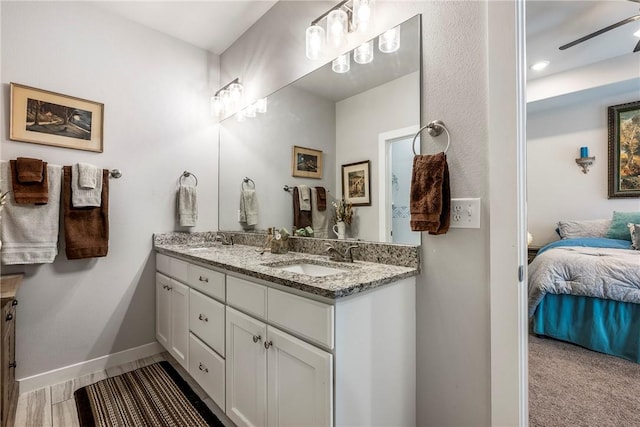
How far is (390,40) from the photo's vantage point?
1373mm

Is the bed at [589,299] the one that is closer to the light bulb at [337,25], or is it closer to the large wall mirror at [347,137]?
the large wall mirror at [347,137]

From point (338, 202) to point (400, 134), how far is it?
20.5 inches

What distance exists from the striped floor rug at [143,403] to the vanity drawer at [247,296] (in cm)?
73

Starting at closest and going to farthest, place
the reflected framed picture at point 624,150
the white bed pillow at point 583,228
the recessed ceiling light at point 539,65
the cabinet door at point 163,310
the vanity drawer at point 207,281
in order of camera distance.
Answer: the vanity drawer at point 207,281, the cabinet door at point 163,310, the recessed ceiling light at point 539,65, the reflected framed picture at point 624,150, the white bed pillow at point 583,228

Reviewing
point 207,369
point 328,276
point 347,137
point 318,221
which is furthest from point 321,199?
point 207,369

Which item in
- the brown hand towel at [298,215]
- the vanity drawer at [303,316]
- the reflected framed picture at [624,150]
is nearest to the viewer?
the vanity drawer at [303,316]

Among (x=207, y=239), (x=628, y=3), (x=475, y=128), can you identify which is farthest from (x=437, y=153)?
(x=628, y=3)

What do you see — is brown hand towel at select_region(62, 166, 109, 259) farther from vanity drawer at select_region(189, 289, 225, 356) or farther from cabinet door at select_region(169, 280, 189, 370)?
vanity drawer at select_region(189, 289, 225, 356)

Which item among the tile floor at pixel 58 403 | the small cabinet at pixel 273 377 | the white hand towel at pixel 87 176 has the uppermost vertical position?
the white hand towel at pixel 87 176

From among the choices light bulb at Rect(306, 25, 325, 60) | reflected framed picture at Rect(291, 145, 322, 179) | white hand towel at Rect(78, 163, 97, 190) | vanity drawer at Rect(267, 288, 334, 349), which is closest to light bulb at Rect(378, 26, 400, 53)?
light bulb at Rect(306, 25, 325, 60)

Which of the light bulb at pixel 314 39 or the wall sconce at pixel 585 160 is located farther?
the wall sconce at pixel 585 160

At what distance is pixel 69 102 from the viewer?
6.34 ft

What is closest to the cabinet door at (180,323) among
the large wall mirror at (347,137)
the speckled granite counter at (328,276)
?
the speckled granite counter at (328,276)

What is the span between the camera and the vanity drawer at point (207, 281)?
1.46 m
